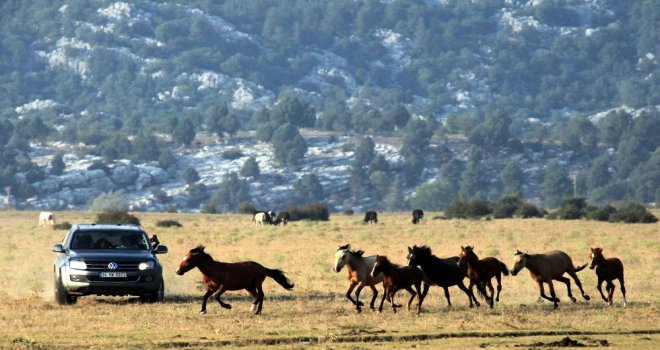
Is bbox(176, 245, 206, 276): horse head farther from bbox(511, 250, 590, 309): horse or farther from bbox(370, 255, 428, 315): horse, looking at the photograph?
bbox(511, 250, 590, 309): horse

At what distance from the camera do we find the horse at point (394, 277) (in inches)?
1078

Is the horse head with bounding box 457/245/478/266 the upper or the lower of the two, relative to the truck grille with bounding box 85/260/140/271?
upper

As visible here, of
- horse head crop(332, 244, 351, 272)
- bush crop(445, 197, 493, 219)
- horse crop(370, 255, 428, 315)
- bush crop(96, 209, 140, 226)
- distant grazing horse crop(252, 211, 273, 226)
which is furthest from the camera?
bush crop(445, 197, 493, 219)

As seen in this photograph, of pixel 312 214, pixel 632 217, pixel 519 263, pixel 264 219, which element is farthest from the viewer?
pixel 312 214

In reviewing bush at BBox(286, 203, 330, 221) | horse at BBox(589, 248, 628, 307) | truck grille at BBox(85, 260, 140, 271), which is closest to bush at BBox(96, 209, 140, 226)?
bush at BBox(286, 203, 330, 221)

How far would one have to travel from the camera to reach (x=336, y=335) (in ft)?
77.2

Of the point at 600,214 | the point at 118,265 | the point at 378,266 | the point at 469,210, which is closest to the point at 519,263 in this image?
the point at 378,266

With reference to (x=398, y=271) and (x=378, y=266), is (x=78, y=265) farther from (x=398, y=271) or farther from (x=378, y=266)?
(x=398, y=271)

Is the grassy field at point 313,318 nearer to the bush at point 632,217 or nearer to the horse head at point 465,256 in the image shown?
the horse head at point 465,256

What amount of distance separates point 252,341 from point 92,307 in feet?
22.4

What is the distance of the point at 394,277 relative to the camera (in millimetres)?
27625

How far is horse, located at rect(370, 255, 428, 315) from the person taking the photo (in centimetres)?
2738

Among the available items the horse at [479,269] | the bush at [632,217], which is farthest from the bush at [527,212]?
the horse at [479,269]

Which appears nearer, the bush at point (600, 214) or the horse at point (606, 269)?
the horse at point (606, 269)
